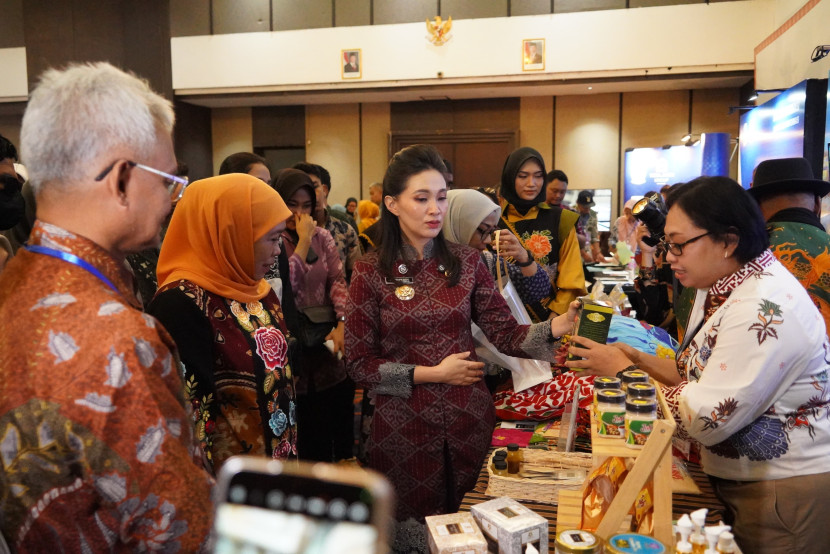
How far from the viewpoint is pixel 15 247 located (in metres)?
2.61

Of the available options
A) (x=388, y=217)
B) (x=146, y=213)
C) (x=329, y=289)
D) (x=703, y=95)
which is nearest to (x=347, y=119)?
(x=703, y=95)

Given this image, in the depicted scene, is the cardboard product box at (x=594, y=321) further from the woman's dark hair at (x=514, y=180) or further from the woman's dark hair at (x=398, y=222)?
the woman's dark hair at (x=514, y=180)

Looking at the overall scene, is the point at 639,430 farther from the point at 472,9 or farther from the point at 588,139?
the point at 588,139

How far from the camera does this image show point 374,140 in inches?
486

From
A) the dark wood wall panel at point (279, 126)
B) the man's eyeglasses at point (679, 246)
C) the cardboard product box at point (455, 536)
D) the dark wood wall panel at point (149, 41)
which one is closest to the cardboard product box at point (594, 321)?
the man's eyeglasses at point (679, 246)

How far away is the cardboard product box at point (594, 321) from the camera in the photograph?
1.84 m

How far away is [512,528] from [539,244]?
2.20 meters

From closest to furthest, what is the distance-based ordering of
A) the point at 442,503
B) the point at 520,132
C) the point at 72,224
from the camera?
the point at 72,224, the point at 442,503, the point at 520,132

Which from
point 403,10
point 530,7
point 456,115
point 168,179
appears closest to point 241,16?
point 403,10

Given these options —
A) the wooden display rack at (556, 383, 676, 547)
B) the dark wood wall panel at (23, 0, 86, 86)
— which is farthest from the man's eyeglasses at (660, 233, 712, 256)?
the dark wood wall panel at (23, 0, 86, 86)

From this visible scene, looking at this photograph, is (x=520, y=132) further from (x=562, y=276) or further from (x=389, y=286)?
(x=389, y=286)

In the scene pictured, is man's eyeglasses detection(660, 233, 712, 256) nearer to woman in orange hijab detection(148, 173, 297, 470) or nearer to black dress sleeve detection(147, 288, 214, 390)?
woman in orange hijab detection(148, 173, 297, 470)

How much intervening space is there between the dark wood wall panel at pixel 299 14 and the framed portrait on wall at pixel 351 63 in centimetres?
83

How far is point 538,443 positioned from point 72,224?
1745 millimetres
